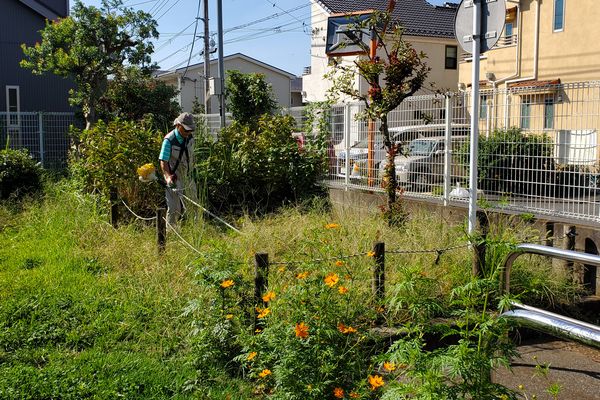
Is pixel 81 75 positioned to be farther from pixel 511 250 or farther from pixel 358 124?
pixel 511 250

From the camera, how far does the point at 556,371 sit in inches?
176

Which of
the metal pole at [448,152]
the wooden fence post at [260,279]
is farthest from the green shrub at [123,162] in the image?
the wooden fence post at [260,279]

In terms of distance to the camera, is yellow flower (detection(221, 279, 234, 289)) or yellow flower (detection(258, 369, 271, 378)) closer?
yellow flower (detection(258, 369, 271, 378))

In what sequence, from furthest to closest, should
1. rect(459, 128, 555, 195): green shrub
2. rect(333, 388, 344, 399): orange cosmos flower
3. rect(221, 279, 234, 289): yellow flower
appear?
rect(459, 128, 555, 195): green shrub → rect(221, 279, 234, 289): yellow flower → rect(333, 388, 344, 399): orange cosmos flower

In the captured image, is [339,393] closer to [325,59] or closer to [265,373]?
[265,373]

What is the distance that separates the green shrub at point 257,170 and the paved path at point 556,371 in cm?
540

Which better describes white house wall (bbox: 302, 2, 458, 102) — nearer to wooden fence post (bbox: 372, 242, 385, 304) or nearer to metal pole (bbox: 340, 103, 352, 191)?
metal pole (bbox: 340, 103, 352, 191)

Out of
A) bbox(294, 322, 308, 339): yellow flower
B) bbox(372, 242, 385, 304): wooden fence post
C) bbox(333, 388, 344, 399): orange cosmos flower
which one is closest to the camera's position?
bbox(333, 388, 344, 399): orange cosmos flower

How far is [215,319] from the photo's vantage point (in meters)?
4.28

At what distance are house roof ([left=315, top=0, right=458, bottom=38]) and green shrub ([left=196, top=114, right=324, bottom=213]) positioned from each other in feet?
67.8

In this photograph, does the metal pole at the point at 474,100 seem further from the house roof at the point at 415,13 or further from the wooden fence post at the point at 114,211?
the house roof at the point at 415,13

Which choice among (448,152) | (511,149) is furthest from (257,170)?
(511,149)

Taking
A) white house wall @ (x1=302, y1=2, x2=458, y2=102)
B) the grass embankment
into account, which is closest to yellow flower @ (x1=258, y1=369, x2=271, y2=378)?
the grass embankment

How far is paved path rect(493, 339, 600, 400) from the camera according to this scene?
4.09 m
